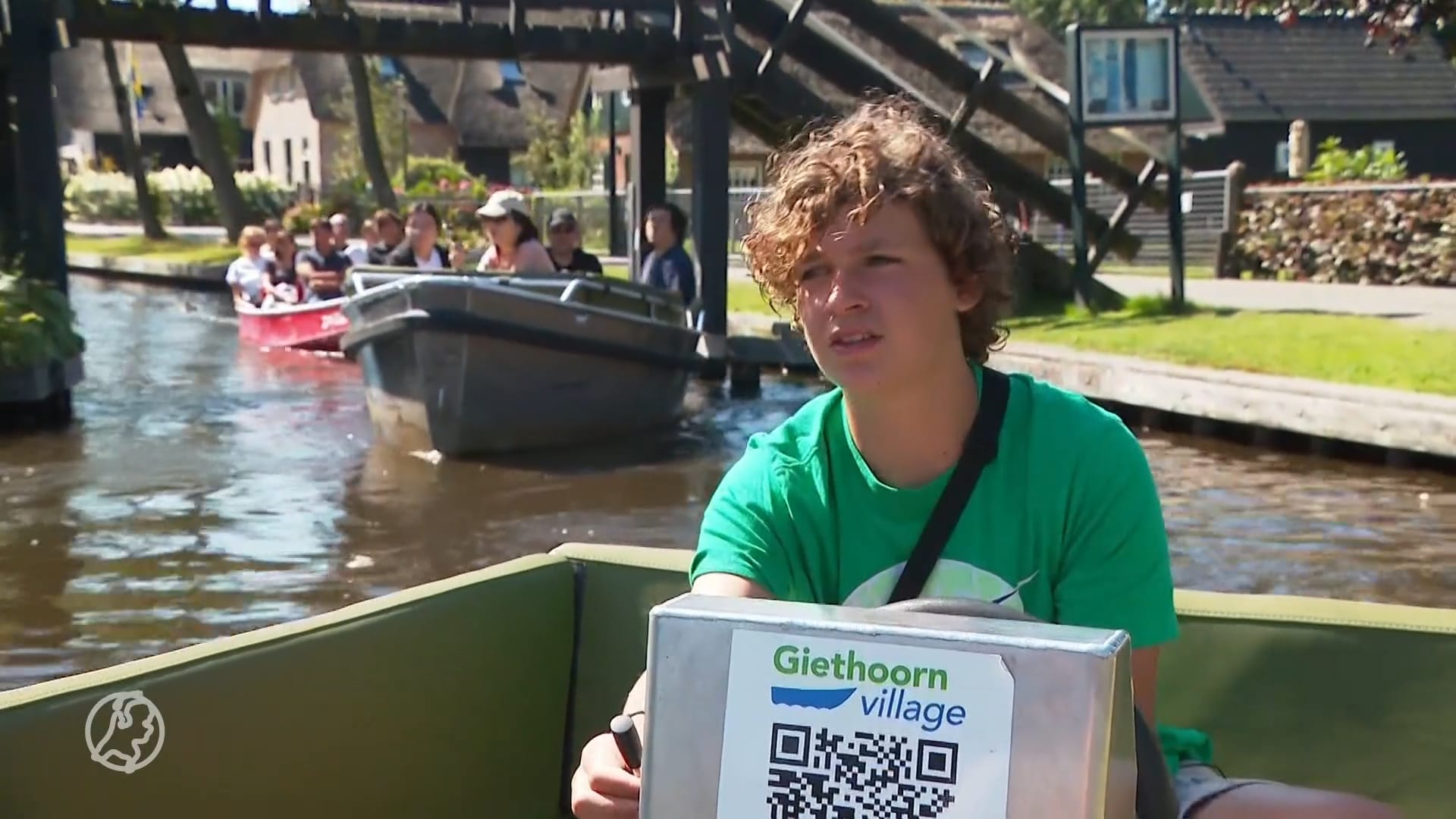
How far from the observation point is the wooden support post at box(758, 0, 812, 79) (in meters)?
13.7

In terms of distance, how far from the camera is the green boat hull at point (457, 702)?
8.58ft

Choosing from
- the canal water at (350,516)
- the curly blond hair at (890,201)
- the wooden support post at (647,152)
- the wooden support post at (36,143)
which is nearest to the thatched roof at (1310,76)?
the wooden support post at (647,152)

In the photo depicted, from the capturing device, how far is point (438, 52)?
12.9m

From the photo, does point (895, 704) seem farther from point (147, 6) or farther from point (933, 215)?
point (147, 6)

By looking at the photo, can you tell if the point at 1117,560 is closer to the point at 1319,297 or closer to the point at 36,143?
the point at 36,143

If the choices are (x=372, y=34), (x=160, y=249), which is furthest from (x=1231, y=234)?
(x=160, y=249)

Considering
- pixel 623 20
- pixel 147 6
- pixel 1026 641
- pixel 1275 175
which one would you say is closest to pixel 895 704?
pixel 1026 641

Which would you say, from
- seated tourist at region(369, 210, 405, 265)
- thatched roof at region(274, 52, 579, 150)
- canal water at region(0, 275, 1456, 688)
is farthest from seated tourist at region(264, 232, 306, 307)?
thatched roof at region(274, 52, 579, 150)

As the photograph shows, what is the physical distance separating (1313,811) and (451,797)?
5.36 ft

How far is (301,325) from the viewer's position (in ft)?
51.5

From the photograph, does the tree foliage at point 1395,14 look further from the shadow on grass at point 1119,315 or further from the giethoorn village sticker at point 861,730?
the giethoorn village sticker at point 861,730

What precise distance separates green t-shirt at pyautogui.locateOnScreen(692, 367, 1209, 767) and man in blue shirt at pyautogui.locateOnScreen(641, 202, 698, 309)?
9366 millimetres

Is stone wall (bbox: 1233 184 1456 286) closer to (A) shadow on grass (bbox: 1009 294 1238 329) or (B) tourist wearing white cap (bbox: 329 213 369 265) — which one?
(A) shadow on grass (bbox: 1009 294 1238 329)

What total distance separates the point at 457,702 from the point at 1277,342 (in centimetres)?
938
